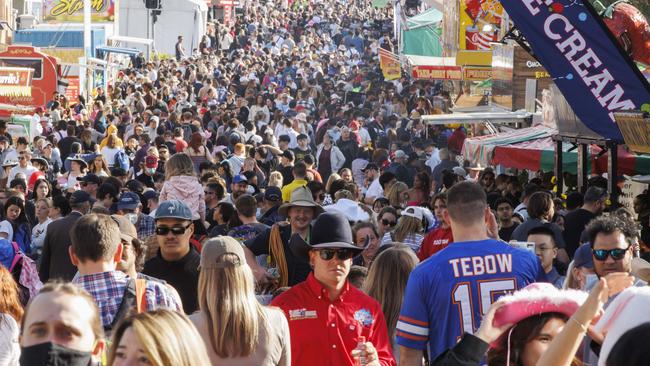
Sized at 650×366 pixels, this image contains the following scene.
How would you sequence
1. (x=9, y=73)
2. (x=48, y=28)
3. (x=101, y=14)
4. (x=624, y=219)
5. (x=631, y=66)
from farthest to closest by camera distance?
(x=101, y=14)
(x=48, y=28)
(x=9, y=73)
(x=631, y=66)
(x=624, y=219)

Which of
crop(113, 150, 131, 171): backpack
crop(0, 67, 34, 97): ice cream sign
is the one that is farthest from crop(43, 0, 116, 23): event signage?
crop(113, 150, 131, 171): backpack

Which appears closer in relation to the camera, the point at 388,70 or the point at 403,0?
the point at 388,70

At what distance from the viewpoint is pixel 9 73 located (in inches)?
1118

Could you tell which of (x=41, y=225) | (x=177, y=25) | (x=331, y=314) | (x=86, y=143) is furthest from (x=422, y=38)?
(x=331, y=314)

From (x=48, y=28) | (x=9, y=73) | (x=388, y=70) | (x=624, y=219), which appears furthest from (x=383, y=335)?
(x=48, y=28)

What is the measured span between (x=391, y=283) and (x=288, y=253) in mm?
1918

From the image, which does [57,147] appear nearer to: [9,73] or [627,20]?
[9,73]

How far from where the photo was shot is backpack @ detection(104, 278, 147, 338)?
19.1ft

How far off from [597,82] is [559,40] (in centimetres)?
52

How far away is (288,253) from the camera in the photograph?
29.4 feet

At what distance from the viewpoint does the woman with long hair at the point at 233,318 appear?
5.35m

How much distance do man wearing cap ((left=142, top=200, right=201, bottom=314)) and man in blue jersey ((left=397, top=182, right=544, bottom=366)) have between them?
2028 millimetres

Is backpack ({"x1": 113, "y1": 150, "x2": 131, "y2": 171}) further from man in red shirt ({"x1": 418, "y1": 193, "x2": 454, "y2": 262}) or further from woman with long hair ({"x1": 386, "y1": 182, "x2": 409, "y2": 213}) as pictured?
man in red shirt ({"x1": 418, "y1": 193, "x2": 454, "y2": 262})

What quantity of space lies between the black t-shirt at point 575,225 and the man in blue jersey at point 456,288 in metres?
5.91
